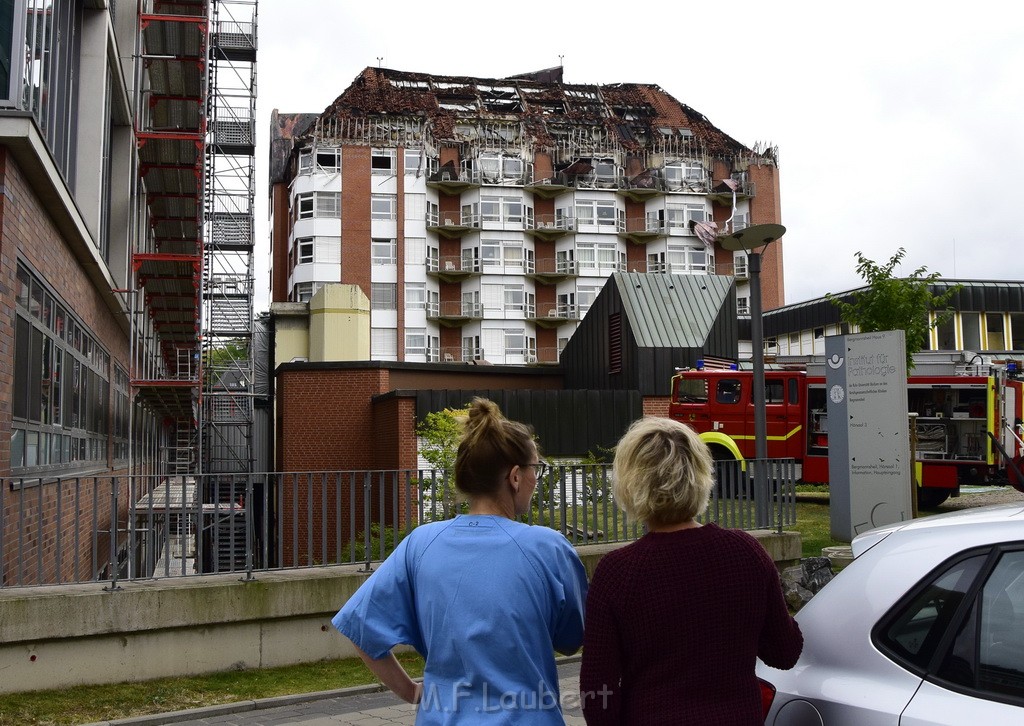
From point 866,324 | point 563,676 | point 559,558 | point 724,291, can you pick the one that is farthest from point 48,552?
point 724,291

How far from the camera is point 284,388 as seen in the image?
2805cm

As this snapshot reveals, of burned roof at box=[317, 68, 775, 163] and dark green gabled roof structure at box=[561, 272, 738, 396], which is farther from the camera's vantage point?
burned roof at box=[317, 68, 775, 163]

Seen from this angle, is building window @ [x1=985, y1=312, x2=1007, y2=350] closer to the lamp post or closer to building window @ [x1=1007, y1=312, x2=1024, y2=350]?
building window @ [x1=1007, y1=312, x2=1024, y2=350]

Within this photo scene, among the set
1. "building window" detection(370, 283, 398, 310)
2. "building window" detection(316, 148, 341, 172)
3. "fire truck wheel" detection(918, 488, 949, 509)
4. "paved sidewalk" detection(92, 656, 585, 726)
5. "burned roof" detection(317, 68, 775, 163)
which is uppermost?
"burned roof" detection(317, 68, 775, 163)

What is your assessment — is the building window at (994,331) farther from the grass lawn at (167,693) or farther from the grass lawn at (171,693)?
the grass lawn at (167,693)

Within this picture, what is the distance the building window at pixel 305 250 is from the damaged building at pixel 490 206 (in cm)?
8

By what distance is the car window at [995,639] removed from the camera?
8.30 ft

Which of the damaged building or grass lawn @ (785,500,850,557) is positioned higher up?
the damaged building

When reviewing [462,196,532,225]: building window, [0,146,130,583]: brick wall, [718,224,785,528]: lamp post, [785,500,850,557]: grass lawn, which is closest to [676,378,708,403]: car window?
[785,500,850,557]: grass lawn

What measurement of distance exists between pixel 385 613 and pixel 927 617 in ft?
4.93

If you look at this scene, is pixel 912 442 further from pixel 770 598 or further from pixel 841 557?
pixel 770 598

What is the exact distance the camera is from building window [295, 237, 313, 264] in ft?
196

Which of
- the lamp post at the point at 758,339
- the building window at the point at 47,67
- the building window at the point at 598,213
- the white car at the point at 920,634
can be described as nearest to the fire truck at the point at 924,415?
the lamp post at the point at 758,339

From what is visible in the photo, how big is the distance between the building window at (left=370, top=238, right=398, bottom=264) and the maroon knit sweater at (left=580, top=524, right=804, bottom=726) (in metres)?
58.3
